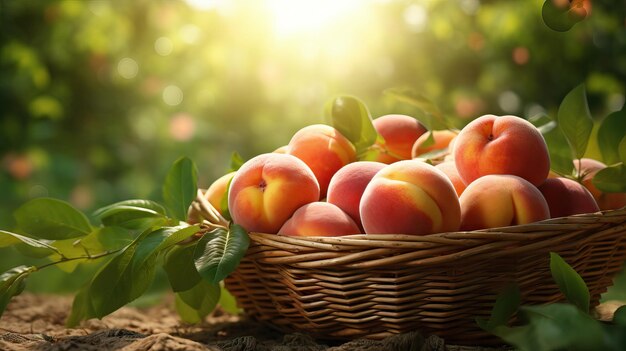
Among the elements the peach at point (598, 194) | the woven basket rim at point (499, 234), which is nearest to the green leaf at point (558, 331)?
the woven basket rim at point (499, 234)

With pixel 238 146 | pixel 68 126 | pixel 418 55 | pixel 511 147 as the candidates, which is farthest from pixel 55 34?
pixel 511 147

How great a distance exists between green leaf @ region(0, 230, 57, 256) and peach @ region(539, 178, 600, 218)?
747 millimetres

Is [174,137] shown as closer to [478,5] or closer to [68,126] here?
[68,126]

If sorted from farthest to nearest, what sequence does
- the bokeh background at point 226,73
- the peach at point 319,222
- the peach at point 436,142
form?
the bokeh background at point 226,73 → the peach at point 436,142 → the peach at point 319,222

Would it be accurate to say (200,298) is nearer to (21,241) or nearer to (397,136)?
(21,241)

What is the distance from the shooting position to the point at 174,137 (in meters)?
2.69

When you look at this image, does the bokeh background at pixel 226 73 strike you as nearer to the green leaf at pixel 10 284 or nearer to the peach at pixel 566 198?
the green leaf at pixel 10 284

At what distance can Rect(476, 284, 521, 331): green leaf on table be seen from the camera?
0.78m

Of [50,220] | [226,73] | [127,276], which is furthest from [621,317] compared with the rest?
[226,73]

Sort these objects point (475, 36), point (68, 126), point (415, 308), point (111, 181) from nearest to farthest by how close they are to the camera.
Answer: point (415, 308), point (475, 36), point (111, 181), point (68, 126)

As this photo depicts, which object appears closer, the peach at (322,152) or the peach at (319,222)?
the peach at (319,222)

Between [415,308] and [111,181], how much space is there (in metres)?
2.28

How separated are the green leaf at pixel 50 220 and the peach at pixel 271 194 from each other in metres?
0.26

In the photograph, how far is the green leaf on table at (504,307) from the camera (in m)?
0.78
